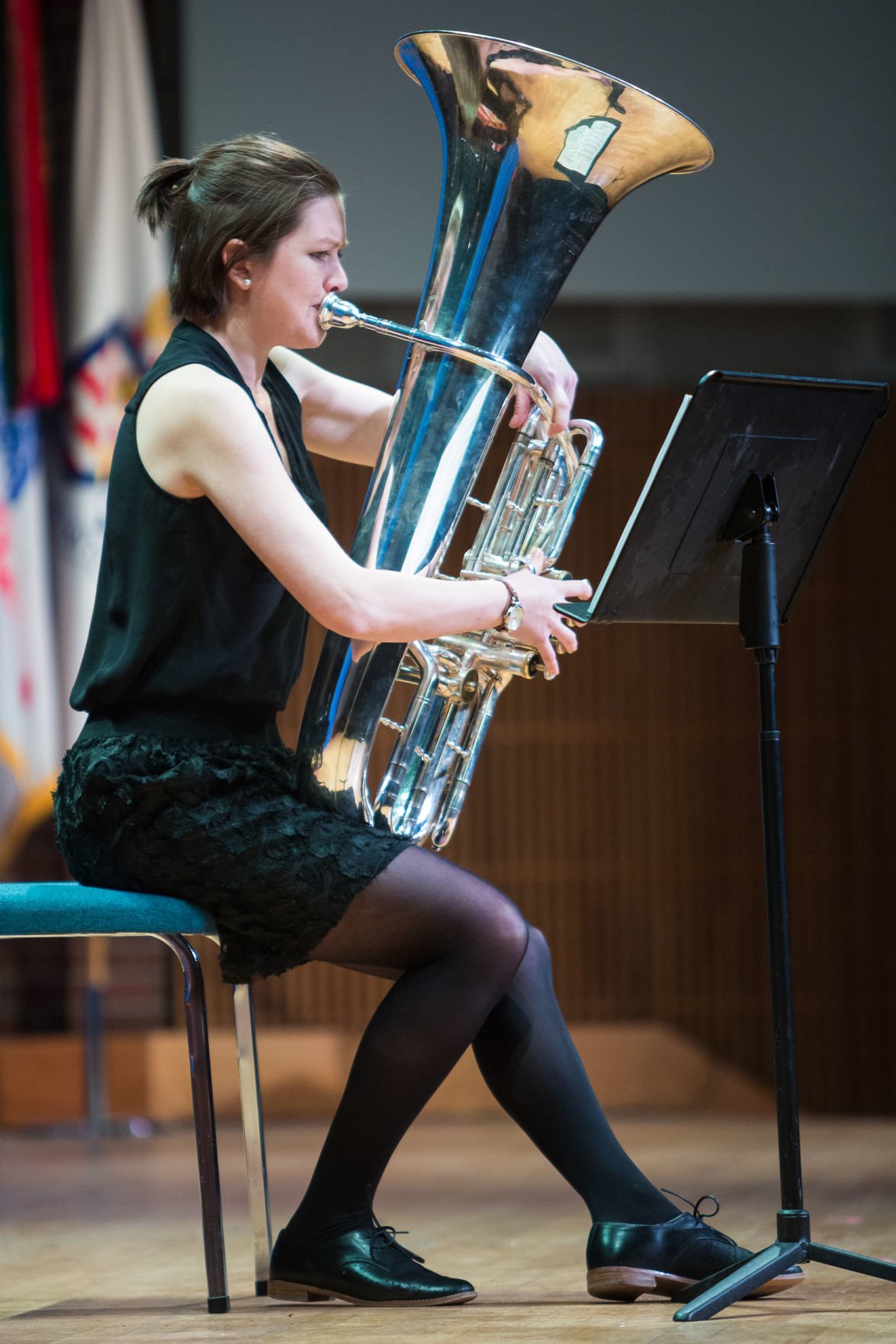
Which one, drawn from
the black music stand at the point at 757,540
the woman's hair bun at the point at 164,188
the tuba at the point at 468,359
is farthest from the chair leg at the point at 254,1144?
the woman's hair bun at the point at 164,188

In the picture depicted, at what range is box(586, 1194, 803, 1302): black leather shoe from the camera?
1.80m

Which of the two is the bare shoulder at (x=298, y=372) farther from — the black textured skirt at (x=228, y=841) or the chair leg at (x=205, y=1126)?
the chair leg at (x=205, y=1126)

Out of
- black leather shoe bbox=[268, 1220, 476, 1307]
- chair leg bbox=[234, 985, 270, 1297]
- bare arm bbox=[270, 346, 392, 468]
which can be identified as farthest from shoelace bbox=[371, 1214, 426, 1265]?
bare arm bbox=[270, 346, 392, 468]

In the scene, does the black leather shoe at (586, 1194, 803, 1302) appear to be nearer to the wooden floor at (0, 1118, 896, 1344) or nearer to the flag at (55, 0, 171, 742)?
the wooden floor at (0, 1118, 896, 1344)

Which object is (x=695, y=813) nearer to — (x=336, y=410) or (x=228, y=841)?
(x=336, y=410)

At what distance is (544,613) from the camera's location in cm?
190

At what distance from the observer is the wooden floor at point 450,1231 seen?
169 cm

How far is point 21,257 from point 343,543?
116cm

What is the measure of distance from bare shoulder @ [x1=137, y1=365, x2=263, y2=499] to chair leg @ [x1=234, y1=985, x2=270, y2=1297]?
58cm

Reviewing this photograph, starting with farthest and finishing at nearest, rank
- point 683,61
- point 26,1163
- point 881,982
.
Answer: point 881,982 → point 683,61 → point 26,1163

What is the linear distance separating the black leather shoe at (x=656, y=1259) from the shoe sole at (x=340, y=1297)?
15cm

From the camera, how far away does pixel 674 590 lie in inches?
72.5

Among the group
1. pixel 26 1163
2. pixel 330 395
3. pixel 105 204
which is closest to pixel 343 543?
pixel 105 204

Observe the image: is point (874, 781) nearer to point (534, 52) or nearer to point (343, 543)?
point (343, 543)
